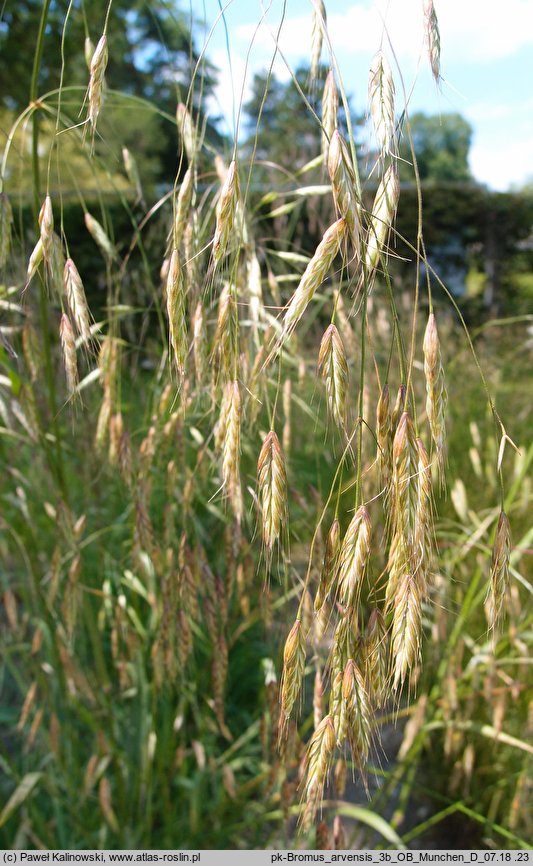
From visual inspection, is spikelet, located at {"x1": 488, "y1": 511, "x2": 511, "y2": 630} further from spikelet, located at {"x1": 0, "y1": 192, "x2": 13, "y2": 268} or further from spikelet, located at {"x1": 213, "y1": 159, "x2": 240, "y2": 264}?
spikelet, located at {"x1": 0, "y1": 192, "x2": 13, "y2": 268}

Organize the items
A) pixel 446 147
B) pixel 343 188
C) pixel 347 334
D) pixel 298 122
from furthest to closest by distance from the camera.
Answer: pixel 446 147 < pixel 298 122 < pixel 347 334 < pixel 343 188

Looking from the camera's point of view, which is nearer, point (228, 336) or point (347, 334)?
point (228, 336)

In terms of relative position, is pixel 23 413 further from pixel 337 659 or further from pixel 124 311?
pixel 337 659

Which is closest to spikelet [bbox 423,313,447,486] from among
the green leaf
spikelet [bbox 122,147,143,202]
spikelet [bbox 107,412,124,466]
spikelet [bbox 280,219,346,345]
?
spikelet [bbox 280,219,346,345]

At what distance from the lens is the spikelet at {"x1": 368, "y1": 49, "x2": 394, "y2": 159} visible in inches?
23.0

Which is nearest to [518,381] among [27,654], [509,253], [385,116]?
[27,654]

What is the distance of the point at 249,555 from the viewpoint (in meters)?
1.27

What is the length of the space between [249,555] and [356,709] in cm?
64

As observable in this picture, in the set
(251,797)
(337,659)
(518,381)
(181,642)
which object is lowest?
(251,797)

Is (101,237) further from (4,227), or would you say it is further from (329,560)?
(329,560)

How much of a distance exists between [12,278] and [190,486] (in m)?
0.87

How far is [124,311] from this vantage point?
3.86 feet

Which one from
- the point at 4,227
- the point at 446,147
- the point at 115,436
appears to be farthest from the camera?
the point at 446,147

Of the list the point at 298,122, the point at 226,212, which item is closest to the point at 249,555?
the point at 226,212
